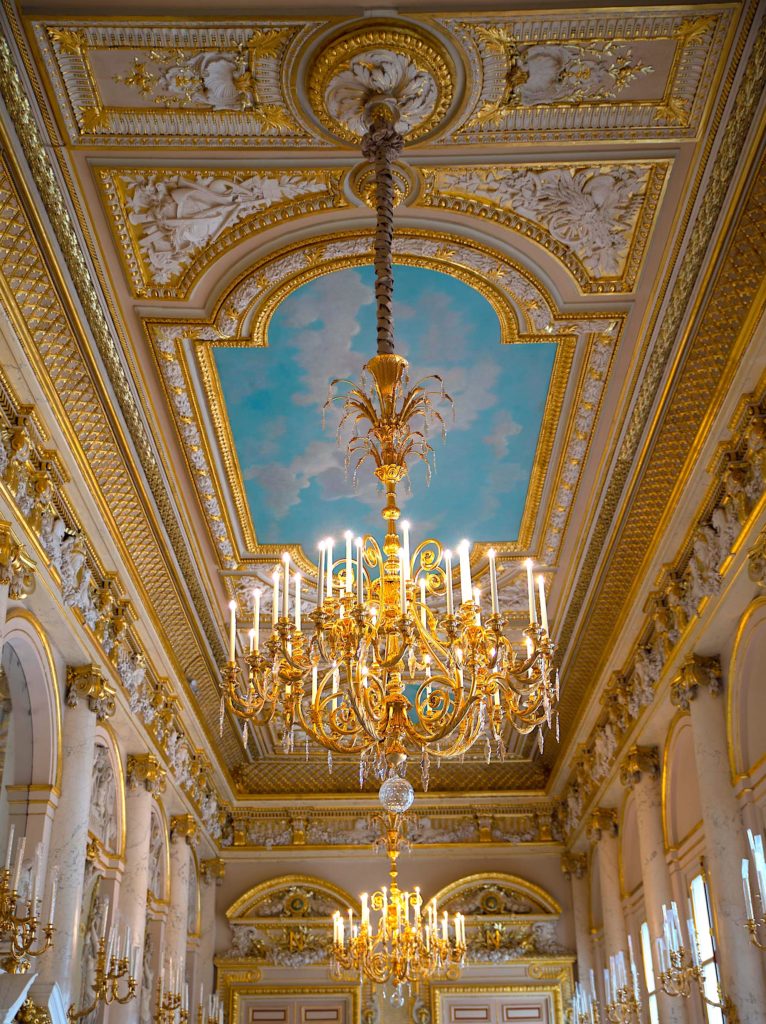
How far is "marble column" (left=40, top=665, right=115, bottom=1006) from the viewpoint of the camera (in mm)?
7953

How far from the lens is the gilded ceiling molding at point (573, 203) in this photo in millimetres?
6426

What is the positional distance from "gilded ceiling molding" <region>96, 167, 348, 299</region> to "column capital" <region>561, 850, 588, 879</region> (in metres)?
10.6

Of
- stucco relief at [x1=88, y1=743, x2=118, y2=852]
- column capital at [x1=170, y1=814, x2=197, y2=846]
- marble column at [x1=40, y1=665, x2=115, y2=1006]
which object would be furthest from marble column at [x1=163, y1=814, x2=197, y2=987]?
marble column at [x1=40, y1=665, x2=115, y2=1006]

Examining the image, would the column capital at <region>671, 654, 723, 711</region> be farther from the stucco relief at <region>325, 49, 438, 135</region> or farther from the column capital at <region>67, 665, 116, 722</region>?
the stucco relief at <region>325, 49, 438, 135</region>

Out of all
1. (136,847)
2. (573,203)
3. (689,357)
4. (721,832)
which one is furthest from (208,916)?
(573,203)

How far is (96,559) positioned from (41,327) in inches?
105

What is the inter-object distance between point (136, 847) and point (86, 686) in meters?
2.52

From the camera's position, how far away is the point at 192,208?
21.9ft

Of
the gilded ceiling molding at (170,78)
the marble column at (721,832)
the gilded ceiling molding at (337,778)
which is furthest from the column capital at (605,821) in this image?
the gilded ceiling molding at (170,78)

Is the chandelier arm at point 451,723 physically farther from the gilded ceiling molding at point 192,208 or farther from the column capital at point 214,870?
the column capital at point 214,870

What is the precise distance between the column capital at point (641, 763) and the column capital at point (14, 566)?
20.9 ft

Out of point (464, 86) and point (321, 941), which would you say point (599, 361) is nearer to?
point (464, 86)

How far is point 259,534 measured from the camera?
10.4 m

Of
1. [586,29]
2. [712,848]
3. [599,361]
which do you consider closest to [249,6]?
[586,29]
